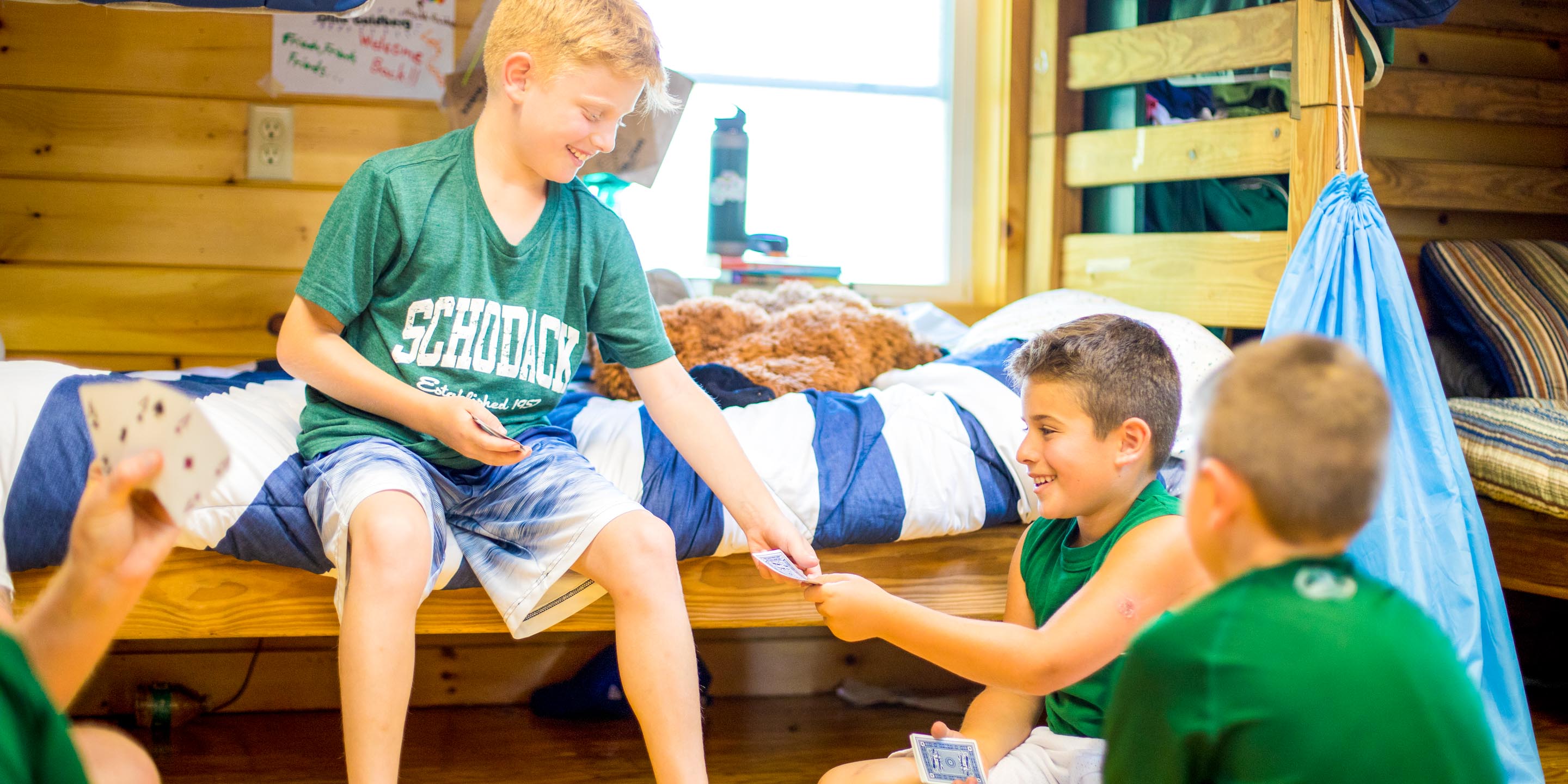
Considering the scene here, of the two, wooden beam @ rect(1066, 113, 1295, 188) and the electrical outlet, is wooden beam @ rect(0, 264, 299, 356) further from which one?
wooden beam @ rect(1066, 113, 1295, 188)

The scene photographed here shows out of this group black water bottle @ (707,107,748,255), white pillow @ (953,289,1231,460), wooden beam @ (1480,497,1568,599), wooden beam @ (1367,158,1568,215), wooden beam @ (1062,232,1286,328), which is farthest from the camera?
black water bottle @ (707,107,748,255)

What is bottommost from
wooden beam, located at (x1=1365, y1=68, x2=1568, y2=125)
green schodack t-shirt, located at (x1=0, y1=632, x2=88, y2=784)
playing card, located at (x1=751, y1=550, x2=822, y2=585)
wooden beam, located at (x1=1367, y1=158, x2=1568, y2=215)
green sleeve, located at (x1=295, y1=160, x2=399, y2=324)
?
playing card, located at (x1=751, y1=550, x2=822, y2=585)

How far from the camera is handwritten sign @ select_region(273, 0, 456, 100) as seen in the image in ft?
6.83

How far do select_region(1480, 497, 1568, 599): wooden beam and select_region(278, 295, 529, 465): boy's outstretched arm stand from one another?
1.46 meters

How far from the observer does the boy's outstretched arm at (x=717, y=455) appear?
4.33 feet

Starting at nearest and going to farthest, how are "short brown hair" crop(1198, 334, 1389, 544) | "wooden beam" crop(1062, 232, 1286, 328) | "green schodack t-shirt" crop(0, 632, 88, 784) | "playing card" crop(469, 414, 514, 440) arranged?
"green schodack t-shirt" crop(0, 632, 88, 784) → "short brown hair" crop(1198, 334, 1389, 544) → "playing card" crop(469, 414, 514, 440) → "wooden beam" crop(1062, 232, 1286, 328)

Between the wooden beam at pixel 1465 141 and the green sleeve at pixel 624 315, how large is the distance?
5.89 feet

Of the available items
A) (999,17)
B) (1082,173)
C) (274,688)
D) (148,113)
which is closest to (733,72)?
(999,17)

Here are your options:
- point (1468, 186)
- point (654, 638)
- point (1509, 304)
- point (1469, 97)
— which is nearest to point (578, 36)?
point (654, 638)

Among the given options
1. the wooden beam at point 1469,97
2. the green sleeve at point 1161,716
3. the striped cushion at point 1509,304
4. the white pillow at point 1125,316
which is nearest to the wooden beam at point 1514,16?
the wooden beam at point 1469,97

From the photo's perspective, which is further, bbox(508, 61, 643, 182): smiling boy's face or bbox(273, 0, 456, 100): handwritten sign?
bbox(273, 0, 456, 100): handwritten sign

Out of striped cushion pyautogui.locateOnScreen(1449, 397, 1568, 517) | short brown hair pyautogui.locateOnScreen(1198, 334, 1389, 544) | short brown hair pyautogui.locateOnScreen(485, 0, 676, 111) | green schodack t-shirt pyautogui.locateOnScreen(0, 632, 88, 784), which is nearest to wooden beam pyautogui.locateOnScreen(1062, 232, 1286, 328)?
striped cushion pyautogui.locateOnScreen(1449, 397, 1568, 517)

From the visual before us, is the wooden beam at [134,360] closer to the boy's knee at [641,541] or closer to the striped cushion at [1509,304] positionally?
the boy's knee at [641,541]

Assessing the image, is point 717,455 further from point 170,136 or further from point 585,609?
point 170,136
